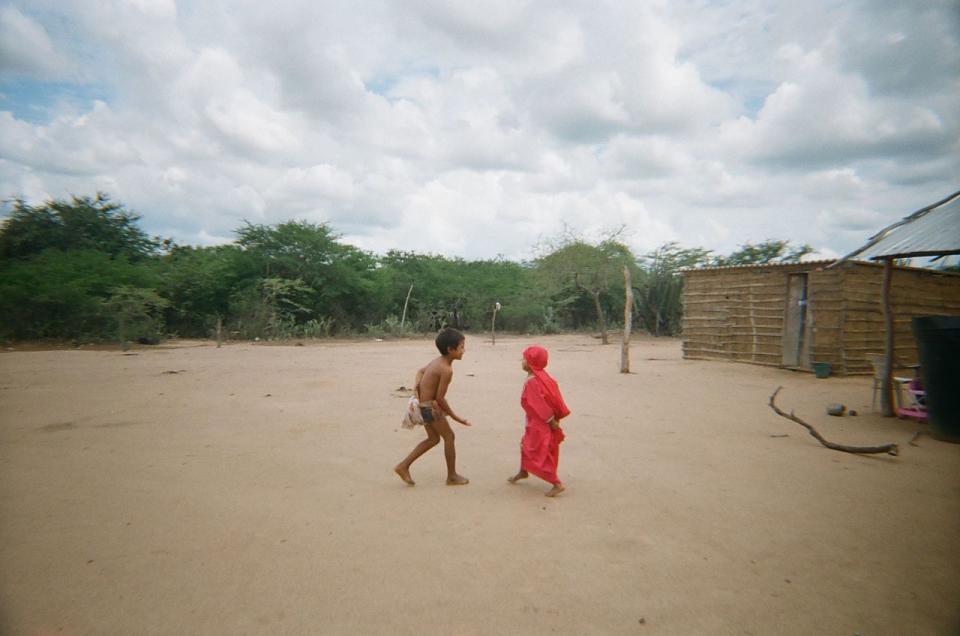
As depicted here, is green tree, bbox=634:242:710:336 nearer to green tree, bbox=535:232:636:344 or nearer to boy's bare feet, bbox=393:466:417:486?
green tree, bbox=535:232:636:344

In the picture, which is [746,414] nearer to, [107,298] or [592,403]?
[592,403]

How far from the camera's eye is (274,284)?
20.5 metres

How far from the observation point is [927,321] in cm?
585

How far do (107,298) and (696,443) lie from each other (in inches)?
751

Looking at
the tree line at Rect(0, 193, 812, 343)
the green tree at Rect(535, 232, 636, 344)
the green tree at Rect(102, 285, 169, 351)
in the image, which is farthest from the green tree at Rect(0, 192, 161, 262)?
the green tree at Rect(535, 232, 636, 344)

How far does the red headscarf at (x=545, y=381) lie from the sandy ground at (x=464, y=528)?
2.24ft

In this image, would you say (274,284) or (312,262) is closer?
(274,284)

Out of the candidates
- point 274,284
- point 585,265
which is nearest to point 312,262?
point 274,284

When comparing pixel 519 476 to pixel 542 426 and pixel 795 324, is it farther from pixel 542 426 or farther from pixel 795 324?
pixel 795 324

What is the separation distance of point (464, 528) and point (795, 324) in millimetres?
12478

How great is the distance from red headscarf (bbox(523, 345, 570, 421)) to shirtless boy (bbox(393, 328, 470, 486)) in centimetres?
58

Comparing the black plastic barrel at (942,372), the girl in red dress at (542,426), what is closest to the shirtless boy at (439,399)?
the girl in red dress at (542,426)

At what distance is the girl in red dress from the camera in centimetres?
406

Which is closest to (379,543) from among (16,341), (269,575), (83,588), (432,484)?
(269,575)
